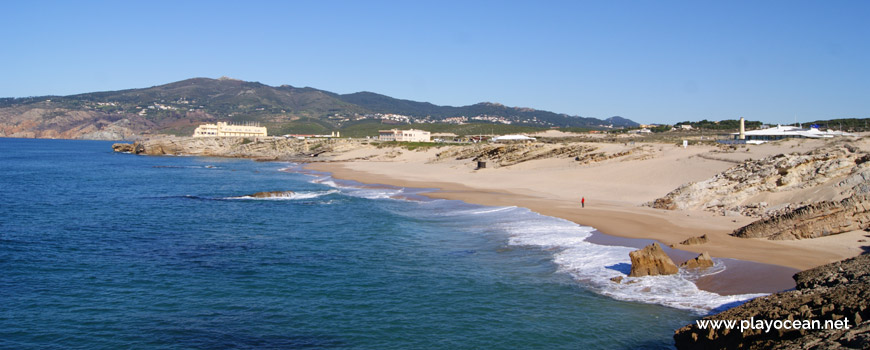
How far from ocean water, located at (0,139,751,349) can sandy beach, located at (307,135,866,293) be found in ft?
7.82

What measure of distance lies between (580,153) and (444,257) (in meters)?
37.1

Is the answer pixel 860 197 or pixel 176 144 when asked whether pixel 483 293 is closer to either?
pixel 860 197

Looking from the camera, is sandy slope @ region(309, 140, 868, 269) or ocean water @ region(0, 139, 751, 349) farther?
sandy slope @ region(309, 140, 868, 269)

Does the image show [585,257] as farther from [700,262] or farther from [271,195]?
[271,195]

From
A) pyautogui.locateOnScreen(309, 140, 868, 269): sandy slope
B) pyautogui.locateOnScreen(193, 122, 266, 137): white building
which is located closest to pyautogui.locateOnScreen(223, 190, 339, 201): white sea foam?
pyautogui.locateOnScreen(309, 140, 868, 269): sandy slope

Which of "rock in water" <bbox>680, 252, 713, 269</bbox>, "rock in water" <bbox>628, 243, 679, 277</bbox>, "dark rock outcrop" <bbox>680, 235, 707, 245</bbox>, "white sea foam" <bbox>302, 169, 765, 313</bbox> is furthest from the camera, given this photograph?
"dark rock outcrop" <bbox>680, 235, 707, 245</bbox>

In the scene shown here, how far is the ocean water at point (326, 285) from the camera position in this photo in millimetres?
11602

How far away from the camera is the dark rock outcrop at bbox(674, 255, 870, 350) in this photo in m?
7.31

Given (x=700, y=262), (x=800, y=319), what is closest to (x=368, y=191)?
(x=700, y=262)

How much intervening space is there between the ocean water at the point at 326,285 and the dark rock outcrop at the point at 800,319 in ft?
4.35

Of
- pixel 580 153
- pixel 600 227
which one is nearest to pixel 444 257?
pixel 600 227

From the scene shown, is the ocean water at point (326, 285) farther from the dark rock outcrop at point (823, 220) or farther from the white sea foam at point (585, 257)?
the dark rock outcrop at point (823, 220)

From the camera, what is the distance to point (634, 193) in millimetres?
31906

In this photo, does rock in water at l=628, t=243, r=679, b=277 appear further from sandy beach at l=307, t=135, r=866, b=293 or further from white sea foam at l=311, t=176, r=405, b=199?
white sea foam at l=311, t=176, r=405, b=199
